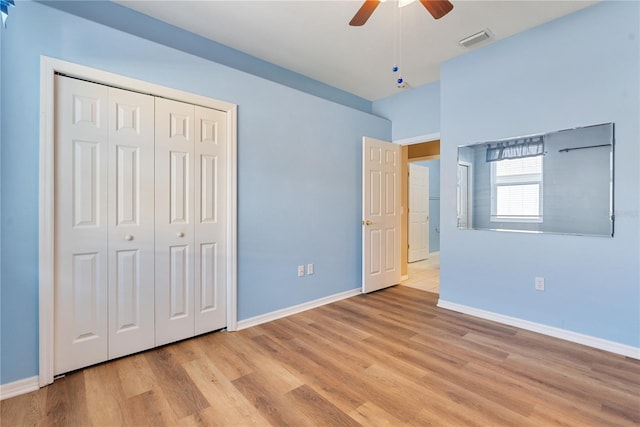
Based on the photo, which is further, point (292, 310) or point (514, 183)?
point (292, 310)

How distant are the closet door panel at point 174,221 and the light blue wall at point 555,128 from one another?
2754mm

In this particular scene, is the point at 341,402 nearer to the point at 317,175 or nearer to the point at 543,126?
the point at 317,175

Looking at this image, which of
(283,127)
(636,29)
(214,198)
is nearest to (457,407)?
(214,198)

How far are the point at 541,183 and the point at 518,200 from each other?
0.24 metres

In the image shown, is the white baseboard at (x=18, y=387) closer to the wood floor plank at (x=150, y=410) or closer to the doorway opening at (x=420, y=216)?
the wood floor plank at (x=150, y=410)

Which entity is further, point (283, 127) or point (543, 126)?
point (283, 127)

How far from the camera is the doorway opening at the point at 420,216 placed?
464 cm

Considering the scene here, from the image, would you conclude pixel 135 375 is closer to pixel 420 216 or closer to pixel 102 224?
pixel 102 224

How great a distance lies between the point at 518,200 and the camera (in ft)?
9.34

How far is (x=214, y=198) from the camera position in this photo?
104 inches

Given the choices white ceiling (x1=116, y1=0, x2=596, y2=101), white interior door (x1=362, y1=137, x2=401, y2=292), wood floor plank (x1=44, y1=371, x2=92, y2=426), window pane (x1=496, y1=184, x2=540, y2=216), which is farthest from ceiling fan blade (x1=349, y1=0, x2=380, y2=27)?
wood floor plank (x1=44, y1=371, x2=92, y2=426)

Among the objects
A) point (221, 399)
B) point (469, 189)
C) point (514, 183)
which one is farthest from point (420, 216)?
point (221, 399)

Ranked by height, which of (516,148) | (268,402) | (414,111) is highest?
(414,111)

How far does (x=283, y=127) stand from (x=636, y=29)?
9.94ft
